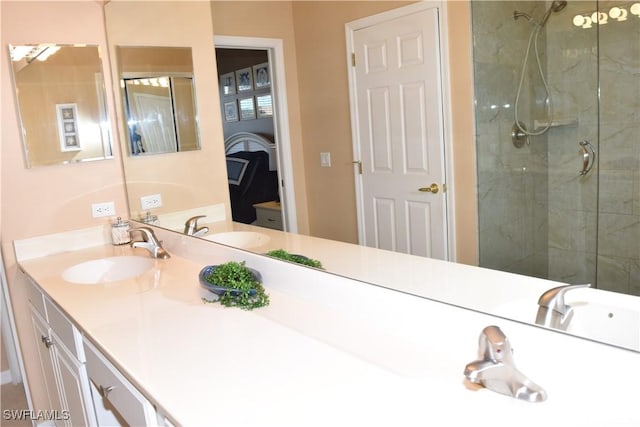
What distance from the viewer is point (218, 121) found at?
7.27ft

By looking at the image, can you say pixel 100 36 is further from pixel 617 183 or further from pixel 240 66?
pixel 617 183

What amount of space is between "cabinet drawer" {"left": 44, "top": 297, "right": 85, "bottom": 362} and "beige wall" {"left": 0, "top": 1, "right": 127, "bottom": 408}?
605 mm

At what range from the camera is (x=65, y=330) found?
2008 millimetres

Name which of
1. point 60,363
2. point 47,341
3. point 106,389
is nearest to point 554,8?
point 106,389

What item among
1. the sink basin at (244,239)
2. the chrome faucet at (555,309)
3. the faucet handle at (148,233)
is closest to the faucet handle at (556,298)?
the chrome faucet at (555,309)

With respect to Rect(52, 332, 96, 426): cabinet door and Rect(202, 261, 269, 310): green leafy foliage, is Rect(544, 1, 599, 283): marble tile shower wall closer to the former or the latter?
Rect(202, 261, 269, 310): green leafy foliage

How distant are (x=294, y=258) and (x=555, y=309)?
96cm

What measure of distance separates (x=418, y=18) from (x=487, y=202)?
540 mm

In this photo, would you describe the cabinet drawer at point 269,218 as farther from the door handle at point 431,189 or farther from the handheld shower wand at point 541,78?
the handheld shower wand at point 541,78

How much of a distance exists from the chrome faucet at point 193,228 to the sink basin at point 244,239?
22cm

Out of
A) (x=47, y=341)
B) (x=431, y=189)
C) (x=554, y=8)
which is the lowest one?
(x=47, y=341)

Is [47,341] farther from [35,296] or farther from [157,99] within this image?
[157,99]

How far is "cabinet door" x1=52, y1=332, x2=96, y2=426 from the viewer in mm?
1941

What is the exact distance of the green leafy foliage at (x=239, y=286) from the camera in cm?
181
